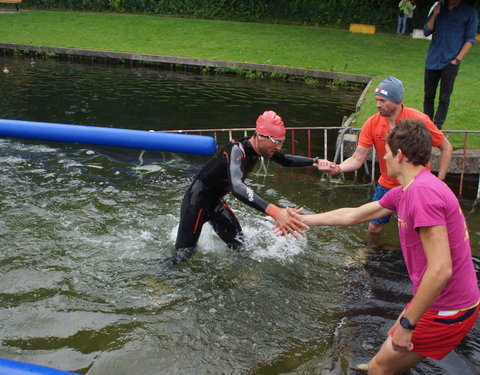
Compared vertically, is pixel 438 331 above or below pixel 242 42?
below

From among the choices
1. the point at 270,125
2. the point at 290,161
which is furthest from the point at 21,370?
the point at 290,161

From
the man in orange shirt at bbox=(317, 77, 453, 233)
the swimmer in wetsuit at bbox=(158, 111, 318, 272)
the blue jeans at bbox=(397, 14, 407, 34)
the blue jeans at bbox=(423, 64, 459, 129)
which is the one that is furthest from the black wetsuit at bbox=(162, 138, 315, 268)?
the blue jeans at bbox=(397, 14, 407, 34)

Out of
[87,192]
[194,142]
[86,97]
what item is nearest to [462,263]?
[194,142]

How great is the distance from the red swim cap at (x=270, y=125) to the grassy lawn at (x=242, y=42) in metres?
9.28

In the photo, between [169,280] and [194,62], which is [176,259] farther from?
[194,62]

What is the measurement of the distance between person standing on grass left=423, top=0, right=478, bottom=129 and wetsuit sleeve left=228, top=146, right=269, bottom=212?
5244 millimetres

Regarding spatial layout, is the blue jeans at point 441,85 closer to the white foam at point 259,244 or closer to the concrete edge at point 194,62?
the white foam at point 259,244

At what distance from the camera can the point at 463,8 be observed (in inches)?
303

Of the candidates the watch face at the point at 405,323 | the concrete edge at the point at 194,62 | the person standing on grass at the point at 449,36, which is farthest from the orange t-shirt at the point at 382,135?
the concrete edge at the point at 194,62

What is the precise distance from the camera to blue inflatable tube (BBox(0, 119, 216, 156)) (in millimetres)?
7855

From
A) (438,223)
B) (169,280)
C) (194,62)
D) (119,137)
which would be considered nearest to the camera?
(438,223)

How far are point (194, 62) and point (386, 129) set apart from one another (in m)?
16.9

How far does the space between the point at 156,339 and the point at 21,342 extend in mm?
1284

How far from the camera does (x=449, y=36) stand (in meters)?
7.82
